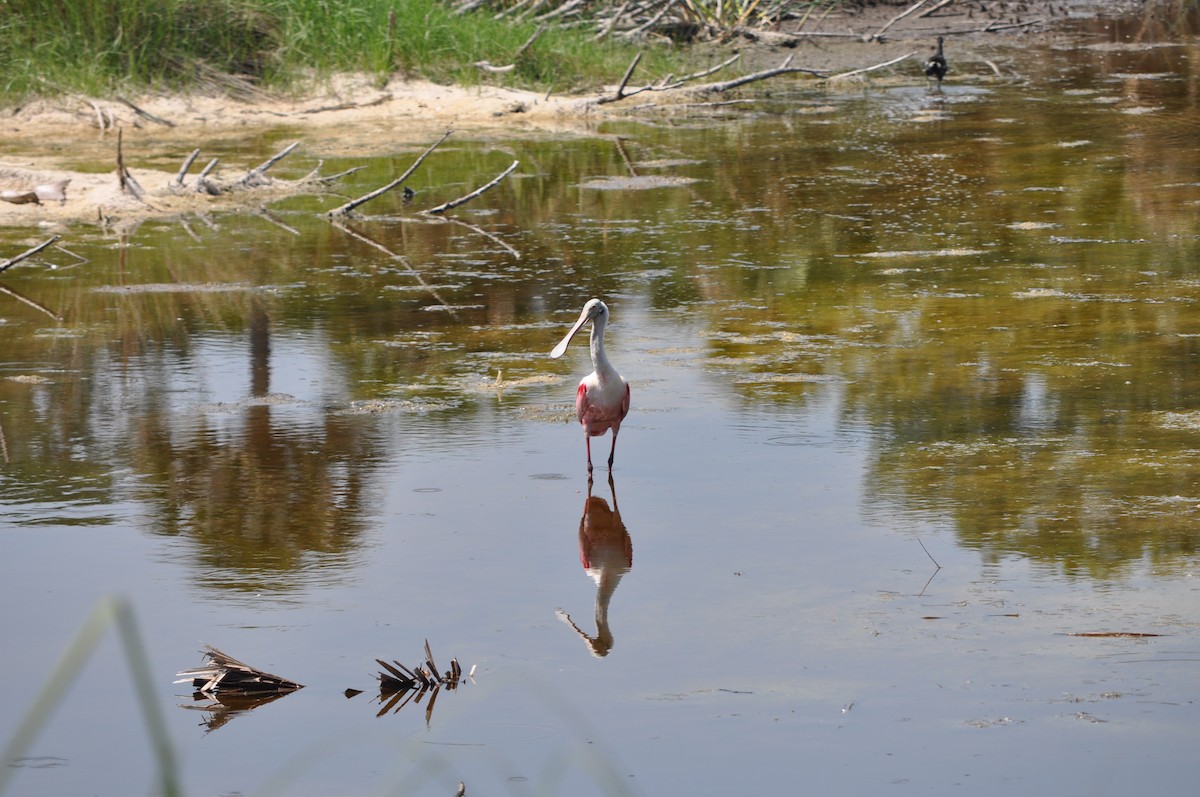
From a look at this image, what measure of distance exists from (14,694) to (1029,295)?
19.0 ft

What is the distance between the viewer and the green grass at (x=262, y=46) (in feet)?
53.4

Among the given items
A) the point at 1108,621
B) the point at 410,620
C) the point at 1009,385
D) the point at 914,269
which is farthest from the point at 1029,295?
the point at 410,620

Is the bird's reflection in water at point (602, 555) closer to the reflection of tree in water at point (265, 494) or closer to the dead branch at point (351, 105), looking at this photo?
the reflection of tree in water at point (265, 494)

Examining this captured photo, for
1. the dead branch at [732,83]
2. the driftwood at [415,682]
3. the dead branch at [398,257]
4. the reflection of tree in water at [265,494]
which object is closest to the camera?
the driftwood at [415,682]

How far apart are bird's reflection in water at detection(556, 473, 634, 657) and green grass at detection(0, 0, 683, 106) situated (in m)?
11.8

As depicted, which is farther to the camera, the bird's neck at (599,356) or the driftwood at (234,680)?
the bird's neck at (599,356)

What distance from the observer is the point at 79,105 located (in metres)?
16.0

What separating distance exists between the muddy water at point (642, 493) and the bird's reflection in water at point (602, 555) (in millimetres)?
18

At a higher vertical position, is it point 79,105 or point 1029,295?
point 79,105

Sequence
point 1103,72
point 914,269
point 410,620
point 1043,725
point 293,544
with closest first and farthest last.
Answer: point 1043,725, point 410,620, point 293,544, point 914,269, point 1103,72

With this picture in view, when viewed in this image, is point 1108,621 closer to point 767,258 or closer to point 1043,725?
point 1043,725

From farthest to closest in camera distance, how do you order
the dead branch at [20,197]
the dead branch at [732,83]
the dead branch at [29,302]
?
the dead branch at [732,83], the dead branch at [20,197], the dead branch at [29,302]

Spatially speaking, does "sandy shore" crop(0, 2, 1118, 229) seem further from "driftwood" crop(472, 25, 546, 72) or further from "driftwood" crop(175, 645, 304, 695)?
"driftwood" crop(175, 645, 304, 695)

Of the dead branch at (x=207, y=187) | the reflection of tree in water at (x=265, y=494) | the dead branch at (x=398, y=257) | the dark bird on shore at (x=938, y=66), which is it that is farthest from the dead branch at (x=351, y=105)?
the reflection of tree in water at (x=265, y=494)
